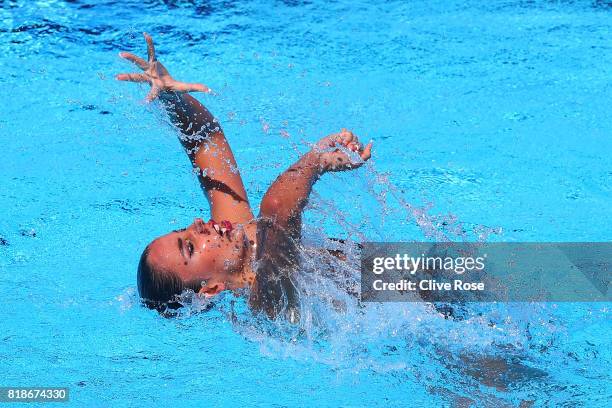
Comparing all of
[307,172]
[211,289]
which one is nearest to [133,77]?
[307,172]

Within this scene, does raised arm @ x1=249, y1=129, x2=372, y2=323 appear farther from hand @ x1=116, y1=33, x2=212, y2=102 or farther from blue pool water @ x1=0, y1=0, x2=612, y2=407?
hand @ x1=116, y1=33, x2=212, y2=102

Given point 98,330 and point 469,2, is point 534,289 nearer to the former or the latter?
point 98,330

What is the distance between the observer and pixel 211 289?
10.6ft

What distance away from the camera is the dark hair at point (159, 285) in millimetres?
3189

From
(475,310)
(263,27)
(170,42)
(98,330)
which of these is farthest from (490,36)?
(98,330)

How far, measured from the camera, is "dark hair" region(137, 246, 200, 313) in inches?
126

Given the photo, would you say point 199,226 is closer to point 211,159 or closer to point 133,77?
point 211,159

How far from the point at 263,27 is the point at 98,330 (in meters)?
3.37

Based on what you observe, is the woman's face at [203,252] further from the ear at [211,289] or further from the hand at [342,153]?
the hand at [342,153]

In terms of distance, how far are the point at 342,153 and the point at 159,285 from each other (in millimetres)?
880

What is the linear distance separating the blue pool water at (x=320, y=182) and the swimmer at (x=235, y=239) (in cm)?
16

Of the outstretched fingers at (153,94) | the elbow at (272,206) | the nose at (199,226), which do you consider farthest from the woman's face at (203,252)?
the outstretched fingers at (153,94)

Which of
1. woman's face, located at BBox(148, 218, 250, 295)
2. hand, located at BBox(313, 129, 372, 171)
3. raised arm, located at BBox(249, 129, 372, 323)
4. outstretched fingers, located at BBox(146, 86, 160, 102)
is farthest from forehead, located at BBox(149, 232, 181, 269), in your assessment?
hand, located at BBox(313, 129, 372, 171)

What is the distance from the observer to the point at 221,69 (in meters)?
6.05
